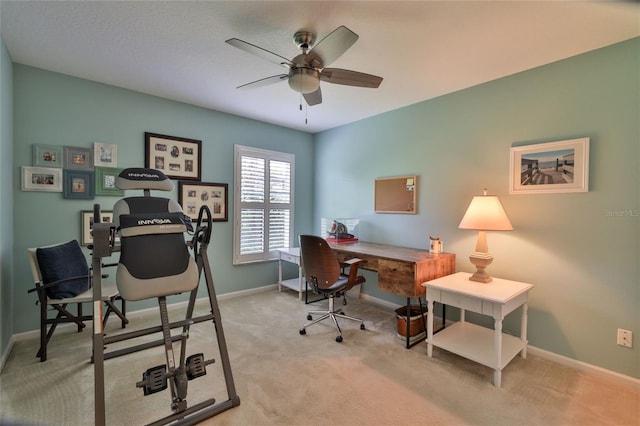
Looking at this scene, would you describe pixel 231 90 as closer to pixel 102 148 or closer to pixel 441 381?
pixel 102 148

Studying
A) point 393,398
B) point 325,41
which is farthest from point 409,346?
point 325,41

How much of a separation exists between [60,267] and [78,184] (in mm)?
904

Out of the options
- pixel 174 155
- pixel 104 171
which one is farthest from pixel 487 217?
pixel 104 171

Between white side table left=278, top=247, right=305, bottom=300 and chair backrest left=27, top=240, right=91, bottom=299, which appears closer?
chair backrest left=27, top=240, right=91, bottom=299

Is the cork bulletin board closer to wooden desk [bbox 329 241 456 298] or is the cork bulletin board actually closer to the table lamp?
wooden desk [bbox 329 241 456 298]

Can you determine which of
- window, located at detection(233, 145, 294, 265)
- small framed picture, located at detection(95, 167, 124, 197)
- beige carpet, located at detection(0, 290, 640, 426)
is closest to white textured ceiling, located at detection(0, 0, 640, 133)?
small framed picture, located at detection(95, 167, 124, 197)

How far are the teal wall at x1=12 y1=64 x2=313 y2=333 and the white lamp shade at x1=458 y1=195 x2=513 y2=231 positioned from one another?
3.00 meters

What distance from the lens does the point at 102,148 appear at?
9.93ft

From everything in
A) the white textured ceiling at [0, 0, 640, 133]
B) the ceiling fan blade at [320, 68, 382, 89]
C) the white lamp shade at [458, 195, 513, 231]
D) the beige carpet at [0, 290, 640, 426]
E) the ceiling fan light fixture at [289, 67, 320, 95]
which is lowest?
the beige carpet at [0, 290, 640, 426]

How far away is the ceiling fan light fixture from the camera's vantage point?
1.97m

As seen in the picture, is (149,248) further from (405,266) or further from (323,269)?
(405,266)

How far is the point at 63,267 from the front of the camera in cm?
253

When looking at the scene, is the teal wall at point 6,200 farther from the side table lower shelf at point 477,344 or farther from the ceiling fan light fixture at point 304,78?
the side table lower shelf at point 477,344

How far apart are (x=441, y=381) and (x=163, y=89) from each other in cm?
390
